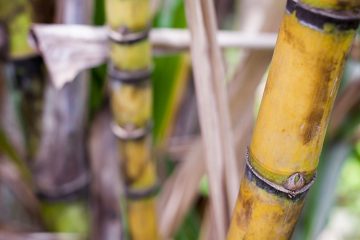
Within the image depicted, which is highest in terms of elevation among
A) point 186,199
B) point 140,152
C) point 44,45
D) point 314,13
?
point 314,13

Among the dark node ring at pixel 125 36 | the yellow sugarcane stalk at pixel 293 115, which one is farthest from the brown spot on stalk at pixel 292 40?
the dark node ring at pixel 125 36

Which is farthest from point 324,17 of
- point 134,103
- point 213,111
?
point 134,103

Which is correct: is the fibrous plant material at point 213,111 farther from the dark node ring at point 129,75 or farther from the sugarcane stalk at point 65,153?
the sugarcane stalk at point 65,153

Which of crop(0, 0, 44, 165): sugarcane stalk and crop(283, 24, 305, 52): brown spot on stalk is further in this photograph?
crop(0, 0, 44, 165): sugarcane stalk

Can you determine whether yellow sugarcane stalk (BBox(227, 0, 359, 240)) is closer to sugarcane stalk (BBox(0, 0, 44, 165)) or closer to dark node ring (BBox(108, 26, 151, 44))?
dark node ring (BBox(108, 26, 151, 44))

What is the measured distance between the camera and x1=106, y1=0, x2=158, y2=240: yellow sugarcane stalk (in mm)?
432

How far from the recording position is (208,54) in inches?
15.1

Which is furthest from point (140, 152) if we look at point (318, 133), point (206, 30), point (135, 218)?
point (318, 133)

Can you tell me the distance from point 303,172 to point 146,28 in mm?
217

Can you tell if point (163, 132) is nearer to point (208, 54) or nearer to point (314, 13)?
point (208, 54)

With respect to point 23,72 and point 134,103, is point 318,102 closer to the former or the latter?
point 134,103

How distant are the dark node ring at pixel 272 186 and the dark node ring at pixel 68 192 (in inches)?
16.1

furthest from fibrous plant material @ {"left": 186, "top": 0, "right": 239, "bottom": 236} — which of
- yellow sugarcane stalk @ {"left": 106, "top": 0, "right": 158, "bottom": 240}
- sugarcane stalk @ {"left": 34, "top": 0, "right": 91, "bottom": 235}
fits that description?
sugarcane stalk @ {"left": 34, "top": 0, "right": 91, "bottom": 235}

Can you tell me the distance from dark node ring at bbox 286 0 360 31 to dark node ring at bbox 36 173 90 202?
0.48 meters
